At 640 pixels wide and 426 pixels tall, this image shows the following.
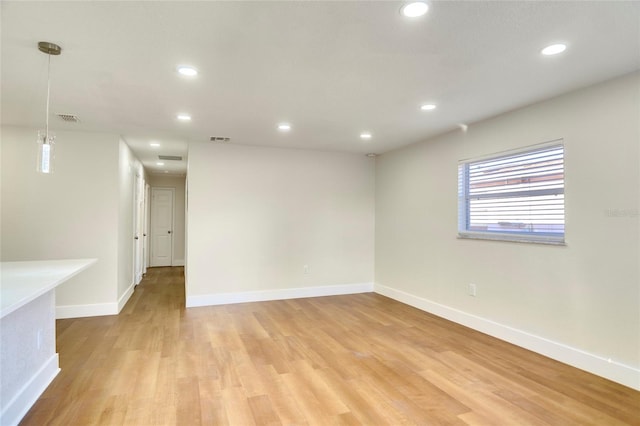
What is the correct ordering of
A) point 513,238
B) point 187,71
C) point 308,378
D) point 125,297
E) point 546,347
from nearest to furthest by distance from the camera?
point 187,71 < point 308,378 < point 546,347 < point 513,238 < point 125,297

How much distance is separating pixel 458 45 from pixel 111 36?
2.16 meters

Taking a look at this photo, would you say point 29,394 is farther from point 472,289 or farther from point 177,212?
point 177,212

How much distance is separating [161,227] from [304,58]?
8024mm

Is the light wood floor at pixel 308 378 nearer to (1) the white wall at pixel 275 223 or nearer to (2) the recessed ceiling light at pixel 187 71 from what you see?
(1) the white wall at pixel 275 223

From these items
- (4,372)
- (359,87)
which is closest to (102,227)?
(4,372)

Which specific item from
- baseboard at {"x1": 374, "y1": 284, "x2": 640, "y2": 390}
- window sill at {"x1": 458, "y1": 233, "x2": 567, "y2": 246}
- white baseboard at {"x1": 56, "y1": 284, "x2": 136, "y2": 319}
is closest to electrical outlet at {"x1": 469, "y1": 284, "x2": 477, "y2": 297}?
baseboard at {"x1": 374, "y1": 284, "x2": 640, "y2": 390}

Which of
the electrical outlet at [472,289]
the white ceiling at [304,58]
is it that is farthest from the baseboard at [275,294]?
the white ceiling at [304,58]

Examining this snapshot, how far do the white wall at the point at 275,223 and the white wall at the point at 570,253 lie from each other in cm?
157

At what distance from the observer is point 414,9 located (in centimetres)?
181

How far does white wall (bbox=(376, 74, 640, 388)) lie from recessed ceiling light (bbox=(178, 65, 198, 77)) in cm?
307

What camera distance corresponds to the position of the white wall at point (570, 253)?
263cm

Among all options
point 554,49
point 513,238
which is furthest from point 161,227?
point 554,49

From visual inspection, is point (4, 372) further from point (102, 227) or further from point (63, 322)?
point (102, 227)

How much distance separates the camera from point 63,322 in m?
4.13
